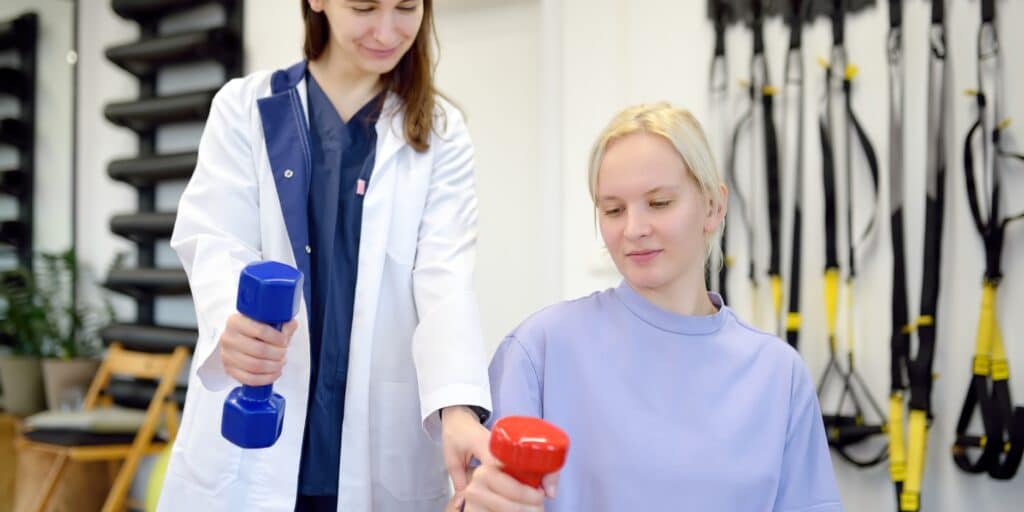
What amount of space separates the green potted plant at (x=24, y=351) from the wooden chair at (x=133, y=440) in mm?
397

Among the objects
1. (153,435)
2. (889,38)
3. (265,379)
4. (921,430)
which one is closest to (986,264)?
(921,430)

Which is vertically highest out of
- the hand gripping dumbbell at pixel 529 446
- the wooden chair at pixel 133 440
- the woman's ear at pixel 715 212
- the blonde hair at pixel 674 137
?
the blonde hair at pixel 674 137

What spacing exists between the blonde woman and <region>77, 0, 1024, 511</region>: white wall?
125 centimetres

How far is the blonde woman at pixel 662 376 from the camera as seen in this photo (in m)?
1.25

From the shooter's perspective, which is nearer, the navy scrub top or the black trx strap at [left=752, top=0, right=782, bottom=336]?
the navy scrub top

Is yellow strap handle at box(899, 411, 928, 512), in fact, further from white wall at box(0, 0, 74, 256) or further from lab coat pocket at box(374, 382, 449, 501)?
white wall at box(0, 0, 74, 256)

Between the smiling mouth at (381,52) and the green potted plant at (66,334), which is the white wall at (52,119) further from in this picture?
the smiling mouth at (381,52)

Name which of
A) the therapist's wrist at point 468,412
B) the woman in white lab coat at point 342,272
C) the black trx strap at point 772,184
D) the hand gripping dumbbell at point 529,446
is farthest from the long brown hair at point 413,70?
the black trx strap at point 772,184

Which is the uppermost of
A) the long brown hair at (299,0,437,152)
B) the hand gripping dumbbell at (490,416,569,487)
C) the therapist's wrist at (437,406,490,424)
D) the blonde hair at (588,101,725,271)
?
the long brown hair at (299,0,437,152)

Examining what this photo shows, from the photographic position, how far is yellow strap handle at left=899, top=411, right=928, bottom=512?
229 centimetres

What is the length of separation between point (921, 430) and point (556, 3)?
1757 millimetres

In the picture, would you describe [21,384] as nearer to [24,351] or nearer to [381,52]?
[24,351]

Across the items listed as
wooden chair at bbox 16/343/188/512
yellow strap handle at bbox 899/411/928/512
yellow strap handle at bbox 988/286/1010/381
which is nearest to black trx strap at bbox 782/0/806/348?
yellow strap handle at bbox 899/411/928/512

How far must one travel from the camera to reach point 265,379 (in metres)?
1.05
